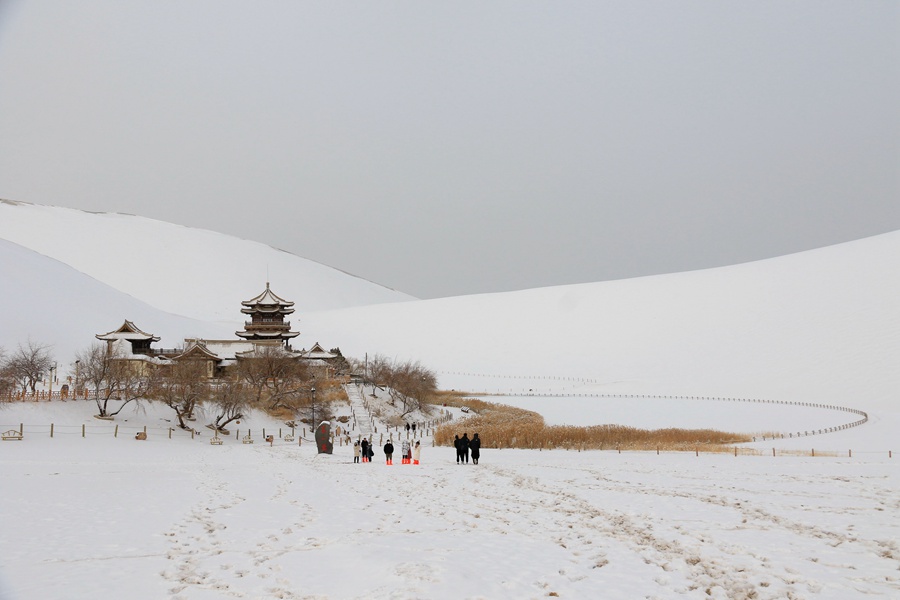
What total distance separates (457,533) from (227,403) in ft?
82.5

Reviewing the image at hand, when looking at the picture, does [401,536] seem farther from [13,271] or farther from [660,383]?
[13,271]

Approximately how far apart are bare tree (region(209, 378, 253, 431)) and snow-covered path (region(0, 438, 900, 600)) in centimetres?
1468

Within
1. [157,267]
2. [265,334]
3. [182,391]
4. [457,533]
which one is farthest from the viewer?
[157,267]

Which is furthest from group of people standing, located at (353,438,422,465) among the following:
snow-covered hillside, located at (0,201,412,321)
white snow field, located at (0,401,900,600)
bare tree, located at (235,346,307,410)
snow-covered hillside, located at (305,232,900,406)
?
snow-covered hillside, located at (0,201,412,321)

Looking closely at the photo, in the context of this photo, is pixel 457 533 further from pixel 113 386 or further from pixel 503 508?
pixel 113 386

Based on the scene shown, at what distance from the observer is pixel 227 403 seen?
33.6 metres

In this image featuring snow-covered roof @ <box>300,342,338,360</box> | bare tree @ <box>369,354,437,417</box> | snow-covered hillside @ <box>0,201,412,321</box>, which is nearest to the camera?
bare tree @ <box>369,354,437,417</box>

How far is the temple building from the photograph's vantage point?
48.6 m

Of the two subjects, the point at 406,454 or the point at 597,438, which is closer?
the point at 406,454

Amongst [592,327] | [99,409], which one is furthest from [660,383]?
[99,409]

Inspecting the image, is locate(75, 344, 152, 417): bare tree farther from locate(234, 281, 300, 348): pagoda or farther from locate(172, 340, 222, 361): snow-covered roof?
locate(234, 281, 300, 348): pagoda

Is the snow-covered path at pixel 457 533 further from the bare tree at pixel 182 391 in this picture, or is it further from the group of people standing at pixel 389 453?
the bare tree at pixel 182 391

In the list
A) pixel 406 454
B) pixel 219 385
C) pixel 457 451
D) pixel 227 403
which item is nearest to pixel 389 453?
pixel 406 454

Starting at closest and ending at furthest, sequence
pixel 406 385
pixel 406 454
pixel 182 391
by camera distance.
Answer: pixel 406 454
pixel 182 391
pixel 406 385
